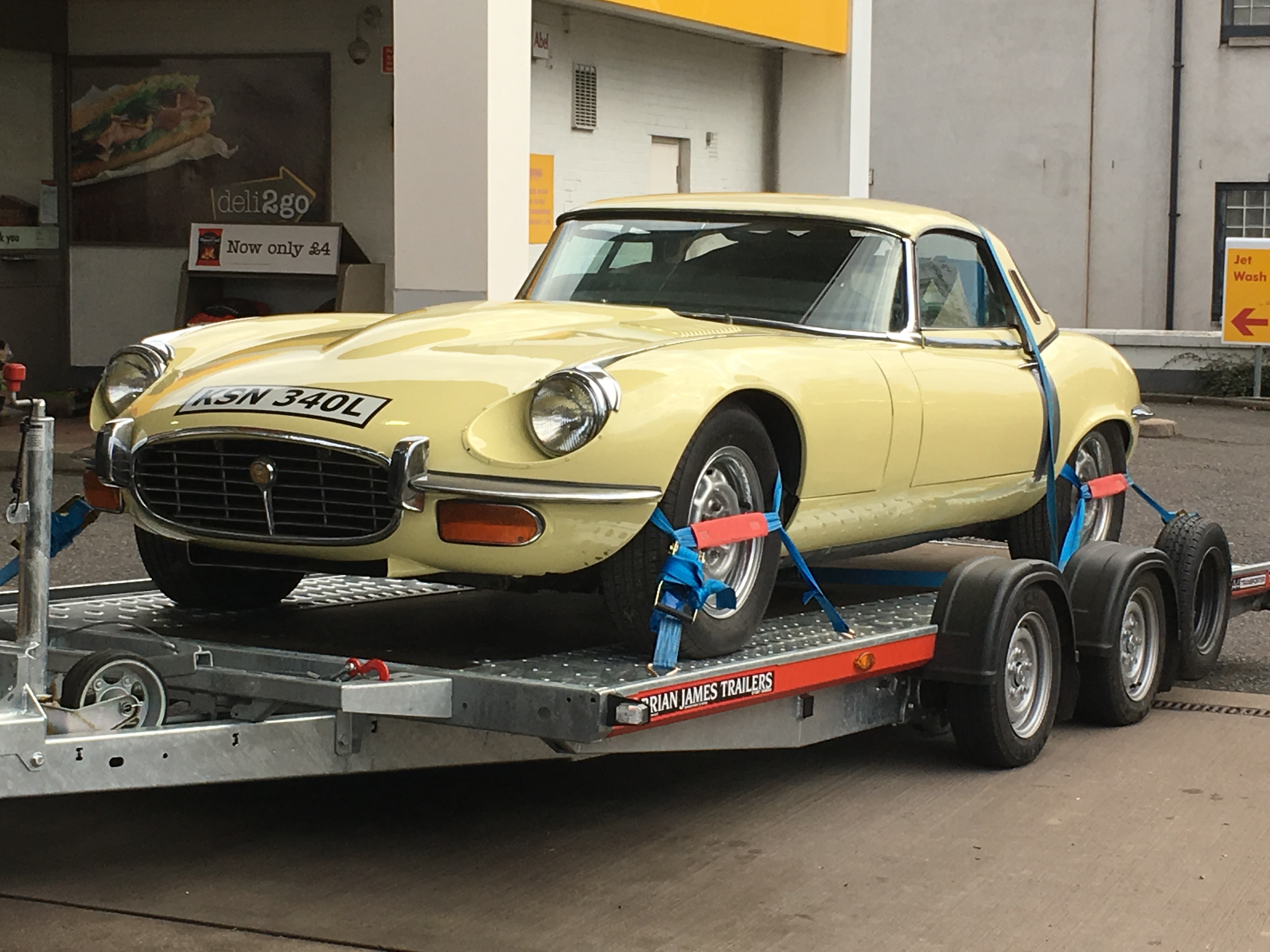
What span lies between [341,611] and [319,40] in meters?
10.1

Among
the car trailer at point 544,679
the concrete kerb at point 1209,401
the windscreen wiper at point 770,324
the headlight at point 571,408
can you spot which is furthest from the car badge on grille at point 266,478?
the concrete kerb at point 1209,401

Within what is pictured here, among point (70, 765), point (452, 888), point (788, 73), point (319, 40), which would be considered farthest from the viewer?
point (788, 73)

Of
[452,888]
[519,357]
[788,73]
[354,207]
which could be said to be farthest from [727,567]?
[788,73]

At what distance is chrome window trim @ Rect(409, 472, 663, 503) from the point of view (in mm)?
4414

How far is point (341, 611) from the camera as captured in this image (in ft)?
19.4

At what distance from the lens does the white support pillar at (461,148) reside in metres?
12.2

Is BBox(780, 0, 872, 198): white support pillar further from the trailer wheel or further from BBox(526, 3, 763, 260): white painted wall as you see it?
the trailer wheel

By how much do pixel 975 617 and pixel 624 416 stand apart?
4.81ft

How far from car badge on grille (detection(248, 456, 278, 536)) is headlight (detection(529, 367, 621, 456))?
67cm

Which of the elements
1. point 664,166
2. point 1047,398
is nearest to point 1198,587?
point 1047,398

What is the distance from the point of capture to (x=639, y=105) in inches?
636

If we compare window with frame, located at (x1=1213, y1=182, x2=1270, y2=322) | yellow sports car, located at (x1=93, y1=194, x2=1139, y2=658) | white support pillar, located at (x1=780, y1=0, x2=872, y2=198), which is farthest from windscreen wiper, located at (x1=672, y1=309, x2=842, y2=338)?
window with frame, located at (x1=1213, y1=182, x2=1270, y2=322)

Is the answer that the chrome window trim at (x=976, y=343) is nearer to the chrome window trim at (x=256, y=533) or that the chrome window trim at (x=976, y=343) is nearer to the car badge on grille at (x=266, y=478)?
the chrome window trim at (x=256, y=533)

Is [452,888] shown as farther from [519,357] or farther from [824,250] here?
[824,250]
